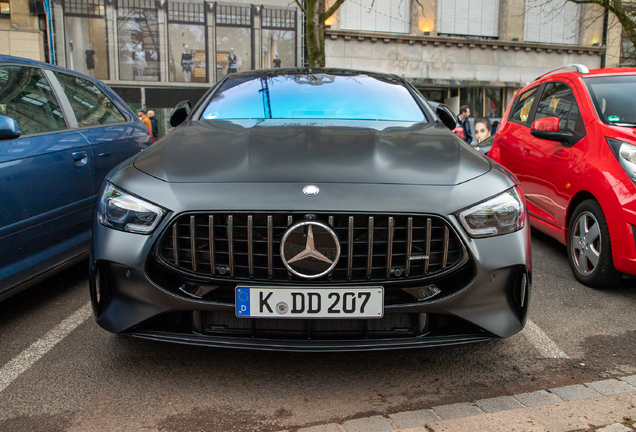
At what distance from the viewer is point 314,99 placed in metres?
3.46

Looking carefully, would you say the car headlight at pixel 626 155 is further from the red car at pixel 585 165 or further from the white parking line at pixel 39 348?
the white parking line at pixel 39 348

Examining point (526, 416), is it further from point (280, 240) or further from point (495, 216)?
point (280, 240)

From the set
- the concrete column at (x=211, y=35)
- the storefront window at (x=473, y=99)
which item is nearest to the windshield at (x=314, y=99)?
the concrete column at (x=211, y=35)

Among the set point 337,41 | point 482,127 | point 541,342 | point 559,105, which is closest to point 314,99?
point 541,342

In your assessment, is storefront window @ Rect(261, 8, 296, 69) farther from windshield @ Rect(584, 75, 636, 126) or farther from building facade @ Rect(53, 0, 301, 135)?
windshield @ Rect(584, 75, 636, 126)

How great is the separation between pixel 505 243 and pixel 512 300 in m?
0.25

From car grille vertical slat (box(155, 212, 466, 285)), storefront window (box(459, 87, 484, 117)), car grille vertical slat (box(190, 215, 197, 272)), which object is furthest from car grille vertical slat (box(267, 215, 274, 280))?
storefront window (box(459, 87, 484, 117))

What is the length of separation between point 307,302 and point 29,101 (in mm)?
2500

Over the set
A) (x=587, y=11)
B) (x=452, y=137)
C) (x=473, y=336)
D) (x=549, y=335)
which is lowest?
(x=549, y=335)

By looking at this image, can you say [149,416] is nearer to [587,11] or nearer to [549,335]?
[549,335]

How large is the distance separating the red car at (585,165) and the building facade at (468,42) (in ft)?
54.6

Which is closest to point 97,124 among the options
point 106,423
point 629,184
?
point 106,423

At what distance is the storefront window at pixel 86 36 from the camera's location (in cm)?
1830

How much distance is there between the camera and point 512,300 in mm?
2332
